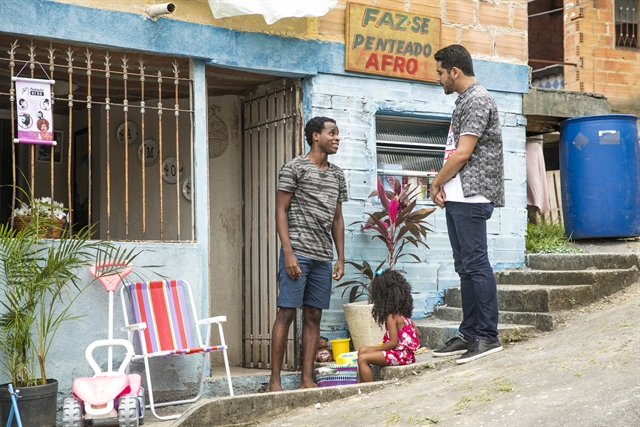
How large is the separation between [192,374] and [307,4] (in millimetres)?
2968

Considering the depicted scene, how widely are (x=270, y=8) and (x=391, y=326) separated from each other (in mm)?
2558

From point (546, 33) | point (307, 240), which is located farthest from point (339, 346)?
point (546, 33)

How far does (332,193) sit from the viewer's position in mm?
6316

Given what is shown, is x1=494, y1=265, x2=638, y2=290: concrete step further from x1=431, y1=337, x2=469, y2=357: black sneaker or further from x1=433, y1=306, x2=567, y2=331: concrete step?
x1=431, y1=337, x2=469, y2=357: black sneaker

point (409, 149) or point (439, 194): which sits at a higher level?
point (409, 149)

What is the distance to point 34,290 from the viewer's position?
5504mm

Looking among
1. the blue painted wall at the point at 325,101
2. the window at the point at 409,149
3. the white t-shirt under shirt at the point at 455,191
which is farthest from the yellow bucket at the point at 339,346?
the white t-shirt under shirt at the point at 455,191

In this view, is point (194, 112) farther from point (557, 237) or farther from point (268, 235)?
point (557, 237)

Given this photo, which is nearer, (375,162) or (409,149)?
(375,162)

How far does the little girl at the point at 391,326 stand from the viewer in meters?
6.06

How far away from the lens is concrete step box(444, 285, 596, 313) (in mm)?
6566

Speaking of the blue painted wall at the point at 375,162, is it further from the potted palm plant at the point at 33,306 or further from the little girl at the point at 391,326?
the potted palm plant at the point at 33,306

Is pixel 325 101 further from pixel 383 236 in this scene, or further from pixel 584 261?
pixel 584 261

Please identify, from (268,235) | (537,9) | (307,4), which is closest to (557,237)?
(268,235)
